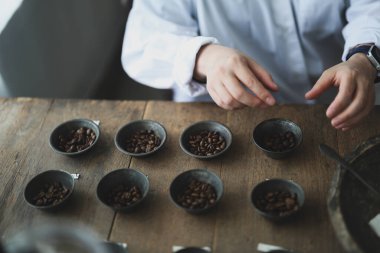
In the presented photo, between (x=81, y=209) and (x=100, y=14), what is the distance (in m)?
1.42

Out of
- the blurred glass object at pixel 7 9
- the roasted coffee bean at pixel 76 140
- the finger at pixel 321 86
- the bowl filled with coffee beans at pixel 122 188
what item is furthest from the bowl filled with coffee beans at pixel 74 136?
the blurred glass object at pixel 7 9

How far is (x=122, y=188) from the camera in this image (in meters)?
0.92

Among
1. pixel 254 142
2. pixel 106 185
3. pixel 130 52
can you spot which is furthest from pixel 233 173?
pixel 130 52

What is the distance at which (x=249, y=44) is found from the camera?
1306mm

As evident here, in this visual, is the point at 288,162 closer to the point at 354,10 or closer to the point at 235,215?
the point at 235,215

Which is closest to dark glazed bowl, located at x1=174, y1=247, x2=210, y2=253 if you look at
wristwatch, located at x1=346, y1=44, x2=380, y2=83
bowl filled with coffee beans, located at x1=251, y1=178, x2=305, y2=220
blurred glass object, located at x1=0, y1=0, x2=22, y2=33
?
bowl filled with coffee beans, located at x1=251, y1=178, x2=305, y2=220

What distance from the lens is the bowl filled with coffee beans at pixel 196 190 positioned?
85 cm

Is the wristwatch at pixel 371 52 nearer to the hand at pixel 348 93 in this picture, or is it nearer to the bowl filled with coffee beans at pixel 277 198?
the hand at pixel 348 93

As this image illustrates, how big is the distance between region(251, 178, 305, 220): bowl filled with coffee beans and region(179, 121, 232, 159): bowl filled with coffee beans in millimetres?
131

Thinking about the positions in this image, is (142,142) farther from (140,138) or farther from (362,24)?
(362,24)

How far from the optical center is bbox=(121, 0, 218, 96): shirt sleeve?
3.76 ft

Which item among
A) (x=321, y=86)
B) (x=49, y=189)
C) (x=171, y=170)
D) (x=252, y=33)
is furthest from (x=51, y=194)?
(x=252, y=33)

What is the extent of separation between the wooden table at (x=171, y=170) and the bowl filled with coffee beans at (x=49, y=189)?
0.02m

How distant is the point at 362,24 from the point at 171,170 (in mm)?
631
